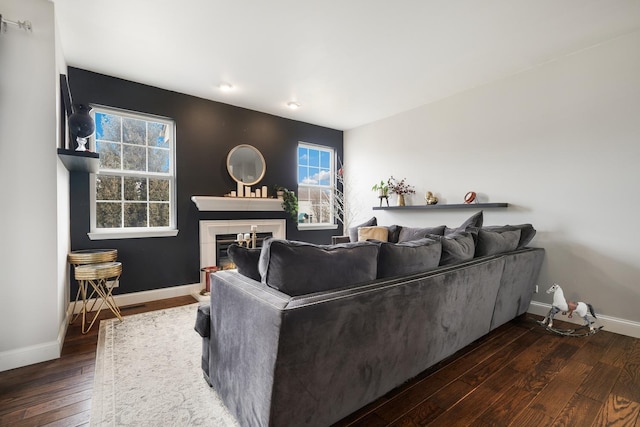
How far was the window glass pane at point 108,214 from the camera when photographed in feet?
11.0

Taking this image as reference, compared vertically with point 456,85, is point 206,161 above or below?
below

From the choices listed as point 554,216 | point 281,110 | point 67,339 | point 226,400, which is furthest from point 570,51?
point 67,339

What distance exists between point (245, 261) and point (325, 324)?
60 centimetres

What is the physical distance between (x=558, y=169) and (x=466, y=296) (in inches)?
82.2

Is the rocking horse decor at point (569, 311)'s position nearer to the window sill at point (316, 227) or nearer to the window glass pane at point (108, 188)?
the window sill at point (316, 227)

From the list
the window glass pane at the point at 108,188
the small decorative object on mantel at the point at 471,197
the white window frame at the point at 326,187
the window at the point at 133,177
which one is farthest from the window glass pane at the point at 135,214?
the small decorative object on mantel at the point at 471,197

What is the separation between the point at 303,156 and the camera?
5.24 m

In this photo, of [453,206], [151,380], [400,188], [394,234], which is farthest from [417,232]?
[151,380]

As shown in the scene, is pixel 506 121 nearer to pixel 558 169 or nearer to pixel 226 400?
pixel 558 169

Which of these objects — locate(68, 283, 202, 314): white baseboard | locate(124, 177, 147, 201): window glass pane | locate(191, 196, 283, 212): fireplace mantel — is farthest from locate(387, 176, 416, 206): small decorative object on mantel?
locate(124, 177, 147, 201): window glass pane

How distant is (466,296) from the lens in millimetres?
1980

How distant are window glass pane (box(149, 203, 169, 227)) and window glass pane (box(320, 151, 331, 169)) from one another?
282cm

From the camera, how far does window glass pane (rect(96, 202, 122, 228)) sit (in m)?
3.35

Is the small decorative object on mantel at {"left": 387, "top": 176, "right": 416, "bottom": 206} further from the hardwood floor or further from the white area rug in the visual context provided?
the white area rug
